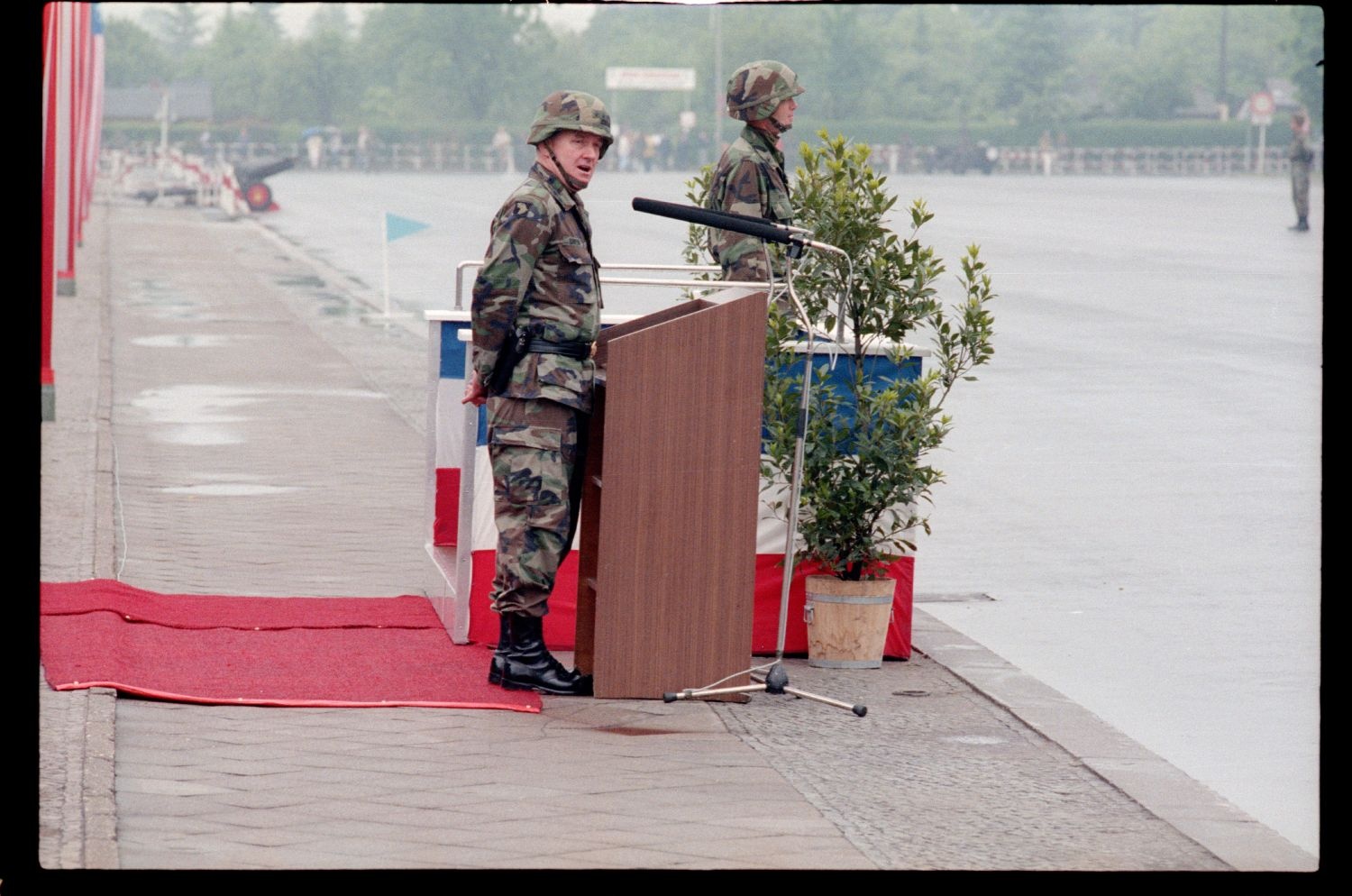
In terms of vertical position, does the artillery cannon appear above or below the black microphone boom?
above

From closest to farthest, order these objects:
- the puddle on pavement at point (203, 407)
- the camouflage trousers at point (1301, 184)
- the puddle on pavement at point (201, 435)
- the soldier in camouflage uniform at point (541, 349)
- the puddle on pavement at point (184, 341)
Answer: the soldier in camouflage uniform at point (541, 349) → the puddle on pavement at point (201, 435) → the puddle on pavement at point (203, 407) → the puddle on pavement at point (184, 341) → the camouflage trousers at point (1301, 184)

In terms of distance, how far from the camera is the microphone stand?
20.6ft

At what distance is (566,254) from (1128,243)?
29609 mm

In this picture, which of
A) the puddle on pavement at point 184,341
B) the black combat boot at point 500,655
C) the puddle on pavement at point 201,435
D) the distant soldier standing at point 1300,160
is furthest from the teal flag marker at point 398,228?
the distant soldier standing at point 1300,160

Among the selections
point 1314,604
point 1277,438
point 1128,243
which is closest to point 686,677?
point 1314,604

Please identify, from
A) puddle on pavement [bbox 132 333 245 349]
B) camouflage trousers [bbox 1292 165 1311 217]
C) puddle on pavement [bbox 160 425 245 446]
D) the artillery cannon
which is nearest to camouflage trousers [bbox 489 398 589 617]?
puddle on pavement [bbox 160 425 245 446]

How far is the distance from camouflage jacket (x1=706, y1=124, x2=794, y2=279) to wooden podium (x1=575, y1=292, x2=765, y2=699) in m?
1.33

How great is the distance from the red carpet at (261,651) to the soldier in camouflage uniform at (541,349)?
1.47 feet

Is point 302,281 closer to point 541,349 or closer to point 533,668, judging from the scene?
point 533,668

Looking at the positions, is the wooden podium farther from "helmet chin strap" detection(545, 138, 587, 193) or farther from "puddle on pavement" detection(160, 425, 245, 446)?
"puddle on pavement" detection(160, 425, 245, 446)

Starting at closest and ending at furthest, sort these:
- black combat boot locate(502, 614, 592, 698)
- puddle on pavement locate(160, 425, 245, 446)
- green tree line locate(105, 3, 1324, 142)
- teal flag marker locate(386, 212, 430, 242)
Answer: black combat boot locate(502, 614, 592, 698) < puddle on pavement locate(160, 425, 245, 446) < teal flag marker locate(386, 212, 430, 242) < green tree line locate(105, 3, 1324, 142)

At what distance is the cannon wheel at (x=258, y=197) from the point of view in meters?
47.0

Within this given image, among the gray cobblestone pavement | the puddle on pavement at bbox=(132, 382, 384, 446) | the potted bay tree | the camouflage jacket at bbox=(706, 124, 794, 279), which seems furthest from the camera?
the puddle on pavement at bbox=(132, 382, 384, 446)

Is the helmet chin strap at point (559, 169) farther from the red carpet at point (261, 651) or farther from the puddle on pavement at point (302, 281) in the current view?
the puddle on pavement at point (302, 281)
